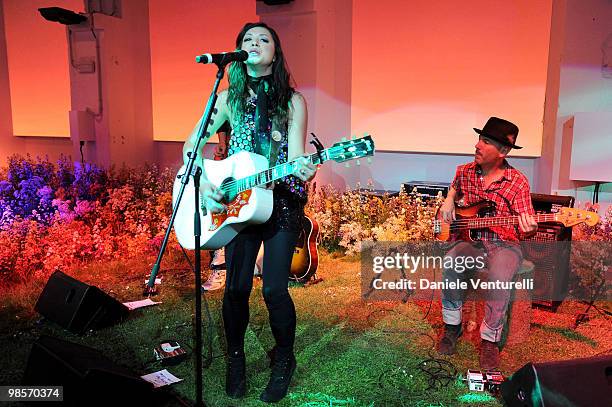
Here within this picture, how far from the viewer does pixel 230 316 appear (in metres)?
2.85

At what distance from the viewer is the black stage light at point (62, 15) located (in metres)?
7.39

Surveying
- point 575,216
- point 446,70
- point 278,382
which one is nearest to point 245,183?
point 278,382

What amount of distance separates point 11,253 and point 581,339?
520 centimetres

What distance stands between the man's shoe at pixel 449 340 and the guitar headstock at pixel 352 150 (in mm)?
1784

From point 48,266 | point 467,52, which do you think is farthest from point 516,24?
point 48,266

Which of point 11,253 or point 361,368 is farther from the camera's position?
point 11,253

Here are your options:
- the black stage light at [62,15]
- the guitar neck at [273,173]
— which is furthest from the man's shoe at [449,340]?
the black stage light at [62,15]

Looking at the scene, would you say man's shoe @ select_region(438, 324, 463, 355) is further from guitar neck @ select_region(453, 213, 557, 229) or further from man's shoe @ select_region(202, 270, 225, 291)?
man's shoe @ select_region(202, 270, 225, 291)

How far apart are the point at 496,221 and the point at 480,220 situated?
108 millimetres

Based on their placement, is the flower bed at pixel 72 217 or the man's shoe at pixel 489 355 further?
the flower bed at pixel 72 217

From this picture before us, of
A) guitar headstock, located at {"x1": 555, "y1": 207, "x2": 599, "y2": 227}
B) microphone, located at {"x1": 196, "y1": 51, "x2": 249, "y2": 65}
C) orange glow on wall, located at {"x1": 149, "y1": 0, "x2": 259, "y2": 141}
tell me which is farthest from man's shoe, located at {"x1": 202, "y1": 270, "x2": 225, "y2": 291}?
orange glow on wall, located at {"x1": 149, "y1": 0, "x2": 259, "y2": 141}

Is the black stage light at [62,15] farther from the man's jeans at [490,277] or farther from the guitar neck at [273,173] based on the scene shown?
the man's jeans at [490,277]

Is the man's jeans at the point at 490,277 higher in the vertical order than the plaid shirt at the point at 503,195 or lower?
lower

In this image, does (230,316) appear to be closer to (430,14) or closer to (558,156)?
(558,156)
